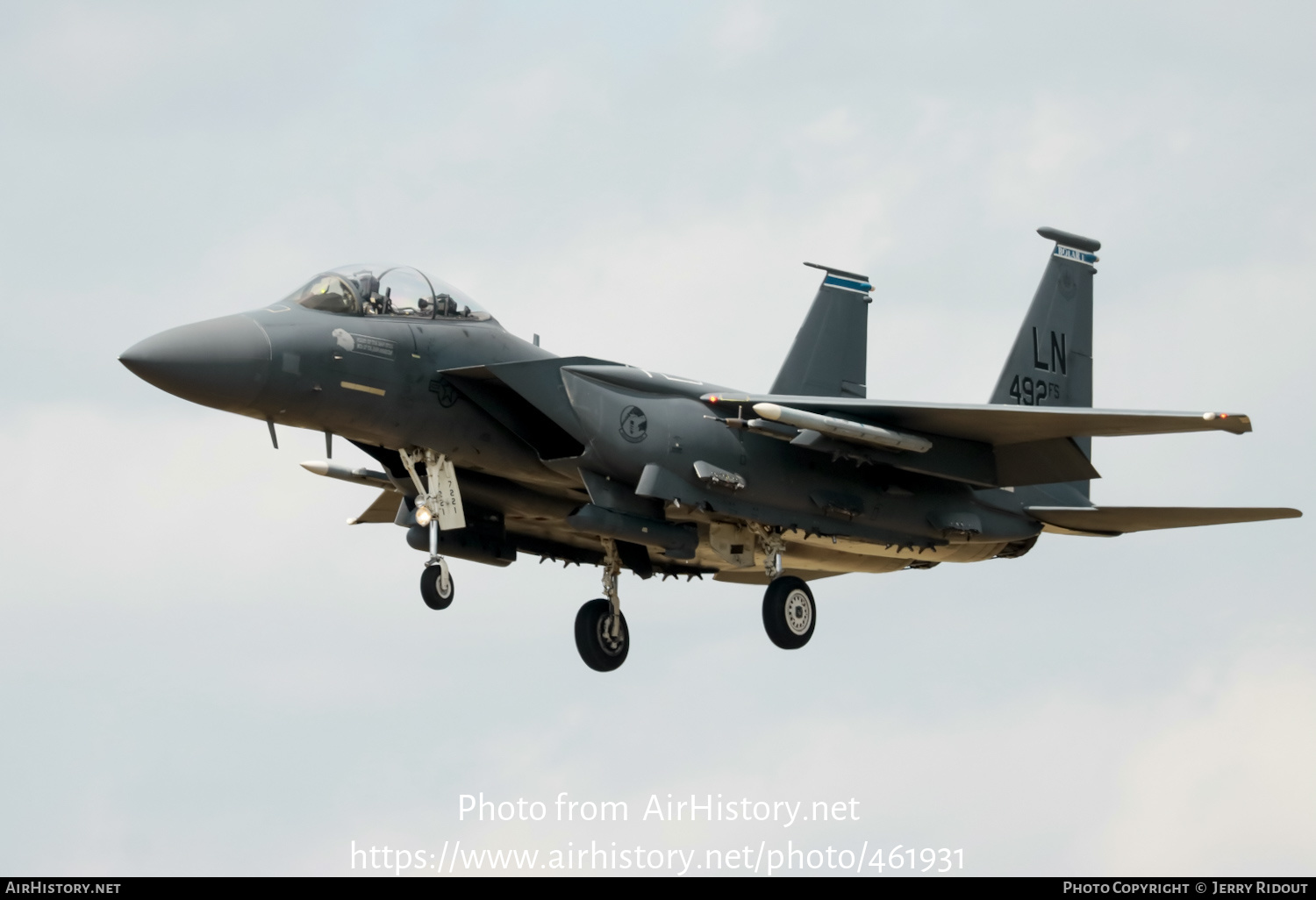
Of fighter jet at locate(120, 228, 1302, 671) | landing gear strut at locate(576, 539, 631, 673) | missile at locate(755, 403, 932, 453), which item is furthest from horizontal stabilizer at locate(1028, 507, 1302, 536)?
landing gear strut at locate(576, 539, 631, 673)

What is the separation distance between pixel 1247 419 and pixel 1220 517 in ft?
14.7

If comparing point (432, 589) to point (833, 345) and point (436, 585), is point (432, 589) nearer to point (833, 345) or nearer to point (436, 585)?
point (436, 585)

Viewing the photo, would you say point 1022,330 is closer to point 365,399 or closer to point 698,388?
point 698,388

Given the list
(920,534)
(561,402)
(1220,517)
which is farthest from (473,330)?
(1220,517)

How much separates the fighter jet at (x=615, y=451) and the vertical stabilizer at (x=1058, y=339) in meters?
1.65

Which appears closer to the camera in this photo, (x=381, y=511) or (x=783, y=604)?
(x=783, y=604)

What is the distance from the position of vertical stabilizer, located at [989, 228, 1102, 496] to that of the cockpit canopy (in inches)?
306

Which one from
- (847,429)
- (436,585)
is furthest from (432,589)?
(847,429)

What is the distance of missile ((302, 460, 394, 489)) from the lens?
67.8ft

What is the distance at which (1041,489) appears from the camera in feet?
73.3

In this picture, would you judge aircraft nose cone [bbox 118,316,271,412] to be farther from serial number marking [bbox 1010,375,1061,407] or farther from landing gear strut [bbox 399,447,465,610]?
serial number marking [bbox 1010,375,1061,407]

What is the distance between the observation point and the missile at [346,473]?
20.7 m

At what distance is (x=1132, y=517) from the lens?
72.1ft

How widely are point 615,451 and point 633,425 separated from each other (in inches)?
14.4
